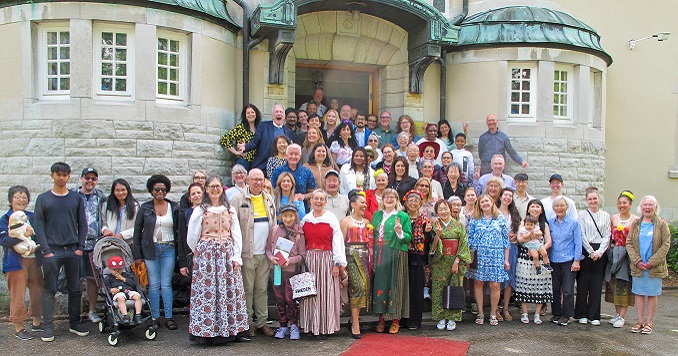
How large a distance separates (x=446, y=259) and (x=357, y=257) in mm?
1138

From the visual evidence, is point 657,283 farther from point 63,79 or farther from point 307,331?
point 63,79

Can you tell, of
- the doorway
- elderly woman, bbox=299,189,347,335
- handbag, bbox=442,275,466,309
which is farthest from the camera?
the doorway

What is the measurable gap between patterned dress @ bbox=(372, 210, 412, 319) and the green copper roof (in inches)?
221

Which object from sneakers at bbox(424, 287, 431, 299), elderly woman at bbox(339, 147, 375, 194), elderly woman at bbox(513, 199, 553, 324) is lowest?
sneakers at bbox(424, 287, 431, 299)

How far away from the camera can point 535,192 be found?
1124 cm

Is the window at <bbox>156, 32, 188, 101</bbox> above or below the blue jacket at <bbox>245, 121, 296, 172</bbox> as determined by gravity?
above

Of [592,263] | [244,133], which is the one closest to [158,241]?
[244,133]

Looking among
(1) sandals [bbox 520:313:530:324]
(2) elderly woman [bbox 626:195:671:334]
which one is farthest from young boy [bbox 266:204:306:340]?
(2) elderly woman [bbox 626:195:671:334]

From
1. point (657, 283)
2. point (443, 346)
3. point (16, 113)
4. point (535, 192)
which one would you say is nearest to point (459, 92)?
point (535, 192)

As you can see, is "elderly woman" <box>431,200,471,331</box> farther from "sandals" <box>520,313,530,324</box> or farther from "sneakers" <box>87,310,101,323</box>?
"sneakers" <box>87,310,101,323</box>

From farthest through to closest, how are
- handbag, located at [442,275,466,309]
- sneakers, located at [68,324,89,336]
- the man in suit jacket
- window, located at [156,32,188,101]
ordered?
window, located at [156,32,188,101], the man in suit jacket, handbag, located at [442,275,466,309], sneakers, located at [68,324,89,336]

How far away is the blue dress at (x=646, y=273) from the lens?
24.1 feet

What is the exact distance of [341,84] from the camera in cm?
1202

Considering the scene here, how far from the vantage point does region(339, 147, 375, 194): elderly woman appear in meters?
7.92
